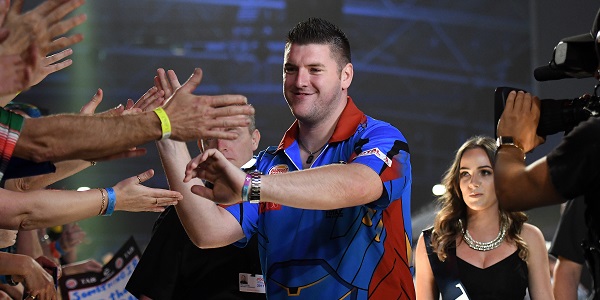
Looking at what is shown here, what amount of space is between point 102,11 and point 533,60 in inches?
145

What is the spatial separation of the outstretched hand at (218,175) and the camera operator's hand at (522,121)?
813mm

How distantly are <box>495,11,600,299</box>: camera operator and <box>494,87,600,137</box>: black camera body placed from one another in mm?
21

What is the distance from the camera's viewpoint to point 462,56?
22.0ft

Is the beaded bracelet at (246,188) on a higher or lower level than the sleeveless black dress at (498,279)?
higher

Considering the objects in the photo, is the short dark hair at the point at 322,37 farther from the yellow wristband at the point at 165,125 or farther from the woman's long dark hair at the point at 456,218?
the woman's long dark hair at the point at 456,218

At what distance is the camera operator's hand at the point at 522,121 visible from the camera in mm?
2330

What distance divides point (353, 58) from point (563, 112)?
176 inches

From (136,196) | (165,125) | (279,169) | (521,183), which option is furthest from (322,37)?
(521,183)

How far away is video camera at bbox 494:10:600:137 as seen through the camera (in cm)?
225

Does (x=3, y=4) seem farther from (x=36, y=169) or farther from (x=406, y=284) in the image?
(x=406, y=284)

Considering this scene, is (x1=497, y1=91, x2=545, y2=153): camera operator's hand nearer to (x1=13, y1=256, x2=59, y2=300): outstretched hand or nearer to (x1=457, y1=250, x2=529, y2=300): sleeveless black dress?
(x1=457, y1=250, x2=529, y2=300): sleeveless black dress

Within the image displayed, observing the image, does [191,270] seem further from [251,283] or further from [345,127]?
[345,127]

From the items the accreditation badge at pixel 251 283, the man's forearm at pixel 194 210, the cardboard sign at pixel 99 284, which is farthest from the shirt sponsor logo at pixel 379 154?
the cardboard sign at pixel 99 284

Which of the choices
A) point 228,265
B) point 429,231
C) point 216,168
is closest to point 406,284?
point 216,168
